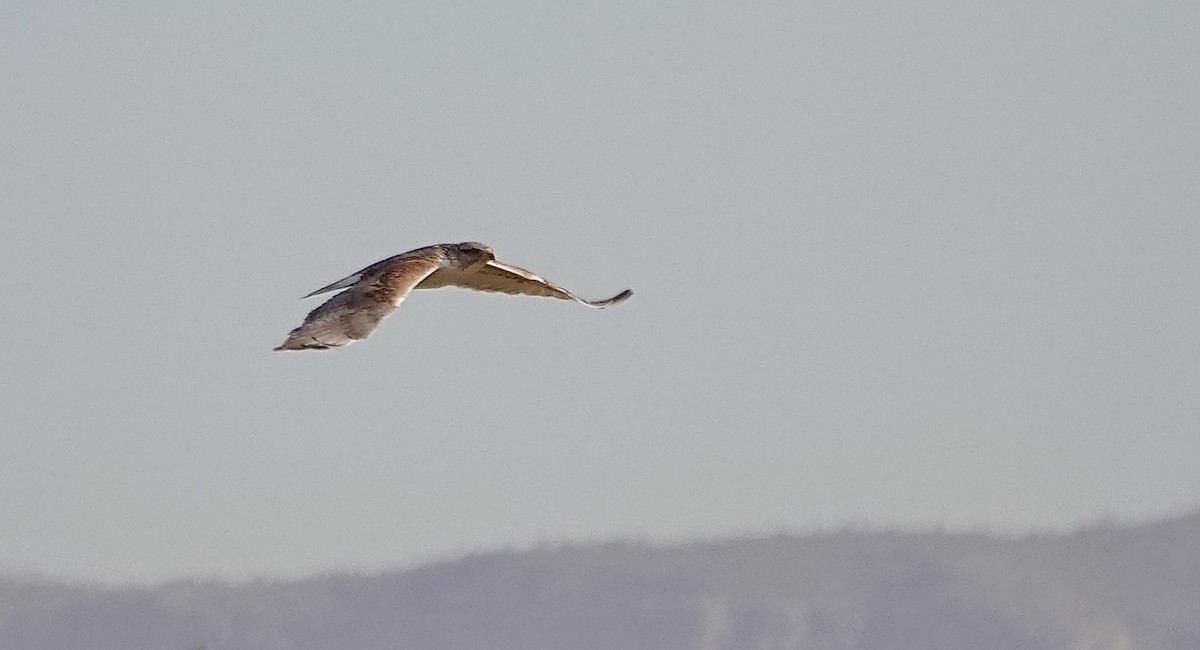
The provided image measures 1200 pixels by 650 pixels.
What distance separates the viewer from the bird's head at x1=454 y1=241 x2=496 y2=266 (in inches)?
1218

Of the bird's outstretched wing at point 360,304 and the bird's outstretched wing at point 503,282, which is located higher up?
the bird's outstretched wing at point 503,282

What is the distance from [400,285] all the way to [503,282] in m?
4.83

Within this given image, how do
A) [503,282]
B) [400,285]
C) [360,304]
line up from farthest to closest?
[503,282], [400,285], [360,304]

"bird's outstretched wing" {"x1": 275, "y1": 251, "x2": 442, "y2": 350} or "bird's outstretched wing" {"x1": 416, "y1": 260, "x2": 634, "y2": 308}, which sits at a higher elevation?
"bird's outstretched wing" {"x1": 416, "y1": 260, "x2": 634, "y2": 308}

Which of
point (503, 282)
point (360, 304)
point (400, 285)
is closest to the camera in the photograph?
point (360, 304)

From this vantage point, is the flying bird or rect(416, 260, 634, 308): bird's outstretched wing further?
rect(416, 260, 634, 308): bird's outstretched wing

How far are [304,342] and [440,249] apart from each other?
19.6 ft

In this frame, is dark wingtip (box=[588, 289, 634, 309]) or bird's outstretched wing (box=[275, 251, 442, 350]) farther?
dark wingtip (box=[588, 289, 634, 309])

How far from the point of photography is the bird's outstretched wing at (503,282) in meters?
31.3

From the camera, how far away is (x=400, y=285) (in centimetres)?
2764

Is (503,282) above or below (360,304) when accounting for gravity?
above

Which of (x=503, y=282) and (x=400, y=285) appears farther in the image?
(x=503, y=282)

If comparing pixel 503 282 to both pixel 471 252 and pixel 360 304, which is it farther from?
pixel 360 304

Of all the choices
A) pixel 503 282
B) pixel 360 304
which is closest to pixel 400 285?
pixel 360 304
